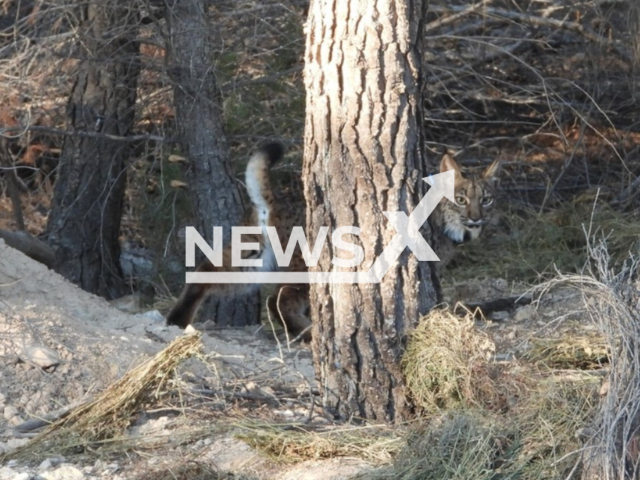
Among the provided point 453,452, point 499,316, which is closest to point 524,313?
point 499,316

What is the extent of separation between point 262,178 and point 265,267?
0.59m

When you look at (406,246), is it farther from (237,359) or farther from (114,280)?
(114,280)

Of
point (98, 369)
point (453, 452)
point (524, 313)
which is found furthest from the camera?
point (524, 313)

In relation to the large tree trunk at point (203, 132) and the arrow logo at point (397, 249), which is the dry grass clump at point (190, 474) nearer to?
the arrow logo at point (397, 249)

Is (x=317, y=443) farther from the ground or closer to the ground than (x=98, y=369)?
closer to the ground

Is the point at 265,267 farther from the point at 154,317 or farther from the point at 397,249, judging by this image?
the point at 397,249

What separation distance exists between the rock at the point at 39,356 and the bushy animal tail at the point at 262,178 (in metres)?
2.02

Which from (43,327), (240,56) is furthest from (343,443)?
(240,56)

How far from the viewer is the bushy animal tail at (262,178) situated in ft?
22.1

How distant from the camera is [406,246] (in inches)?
190

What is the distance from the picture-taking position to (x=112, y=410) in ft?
15.5

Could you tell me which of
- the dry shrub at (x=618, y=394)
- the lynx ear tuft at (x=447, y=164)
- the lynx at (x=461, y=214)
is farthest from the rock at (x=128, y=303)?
the dry shrub at (x=618, y=394)

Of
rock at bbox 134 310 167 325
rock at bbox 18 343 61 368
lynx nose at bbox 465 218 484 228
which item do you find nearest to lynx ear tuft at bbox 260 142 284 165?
rock at bbox 134 310 167 325

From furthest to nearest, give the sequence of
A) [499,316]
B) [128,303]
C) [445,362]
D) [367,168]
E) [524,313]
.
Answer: [128,303] < [499,316] < [524,313] < [367,168] < [445,362]
